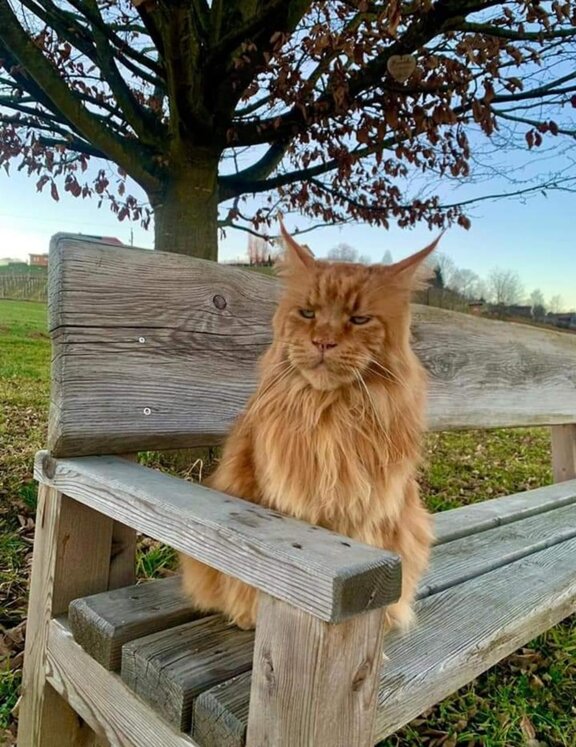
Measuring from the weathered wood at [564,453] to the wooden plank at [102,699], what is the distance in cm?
237

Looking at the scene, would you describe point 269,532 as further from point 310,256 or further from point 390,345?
point 310,256

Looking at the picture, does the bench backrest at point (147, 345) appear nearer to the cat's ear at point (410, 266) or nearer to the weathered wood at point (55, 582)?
the weathered wood at point (55, 582)

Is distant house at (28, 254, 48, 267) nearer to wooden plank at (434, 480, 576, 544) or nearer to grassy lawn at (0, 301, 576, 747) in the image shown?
grassy lawn at (0, 301, 576, 747)

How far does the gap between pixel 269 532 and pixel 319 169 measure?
272 centimetres

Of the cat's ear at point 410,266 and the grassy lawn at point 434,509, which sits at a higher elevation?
the cat's ear at point 410,266

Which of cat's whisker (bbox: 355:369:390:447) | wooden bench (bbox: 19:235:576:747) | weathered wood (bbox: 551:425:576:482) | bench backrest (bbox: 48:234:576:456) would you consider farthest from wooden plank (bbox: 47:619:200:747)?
weathered wood (bbox: 551:425:576:482)

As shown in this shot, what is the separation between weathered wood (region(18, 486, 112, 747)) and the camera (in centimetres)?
123

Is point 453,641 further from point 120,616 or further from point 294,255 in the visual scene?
point 294,255

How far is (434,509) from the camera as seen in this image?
288 cm

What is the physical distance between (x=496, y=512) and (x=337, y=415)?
1214mm

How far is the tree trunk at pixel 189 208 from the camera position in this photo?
8.63 feet

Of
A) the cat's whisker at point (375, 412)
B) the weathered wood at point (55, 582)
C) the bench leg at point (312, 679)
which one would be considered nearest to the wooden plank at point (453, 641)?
the bench leg at point (312, 679)

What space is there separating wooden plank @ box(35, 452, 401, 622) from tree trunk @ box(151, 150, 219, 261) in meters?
1.77

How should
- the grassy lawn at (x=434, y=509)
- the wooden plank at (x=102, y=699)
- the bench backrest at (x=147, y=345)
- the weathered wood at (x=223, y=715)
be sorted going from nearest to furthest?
the weathered wood at (x=223, y=715)
the wooden plank at (x=102, y=699)
the bench backrest at (x=147, y=345)
the grassy lawn at (x=434, y=509)
